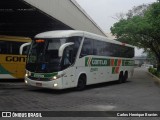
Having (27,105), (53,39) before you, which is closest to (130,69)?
(53,39)

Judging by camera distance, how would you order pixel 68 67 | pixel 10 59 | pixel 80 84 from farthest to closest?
pixel 10 59 < pixel 80 84 < pixel 68 67

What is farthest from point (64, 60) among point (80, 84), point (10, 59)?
point (10, 59)

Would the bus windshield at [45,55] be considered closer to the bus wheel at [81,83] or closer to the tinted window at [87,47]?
the tinted window at [87,47]

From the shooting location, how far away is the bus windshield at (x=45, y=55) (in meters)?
15.3

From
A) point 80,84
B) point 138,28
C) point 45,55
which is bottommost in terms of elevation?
point 80,84

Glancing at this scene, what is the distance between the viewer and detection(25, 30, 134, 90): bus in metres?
15.3

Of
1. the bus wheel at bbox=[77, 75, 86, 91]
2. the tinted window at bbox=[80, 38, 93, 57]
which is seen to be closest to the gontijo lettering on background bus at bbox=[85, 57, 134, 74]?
the tinted window at bbox=[80, 38, 93, 57]

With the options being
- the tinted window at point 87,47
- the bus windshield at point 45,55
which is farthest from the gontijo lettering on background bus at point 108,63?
the bus windshield at point 45,55

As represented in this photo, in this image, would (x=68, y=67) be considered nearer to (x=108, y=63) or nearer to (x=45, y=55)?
(x=45, y=55)

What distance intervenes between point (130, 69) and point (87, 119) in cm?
1768

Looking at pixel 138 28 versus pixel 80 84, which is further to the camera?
pixel 138 28

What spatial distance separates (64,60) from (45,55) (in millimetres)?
930

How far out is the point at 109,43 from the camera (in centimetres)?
2161

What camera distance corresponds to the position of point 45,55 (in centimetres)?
1561
